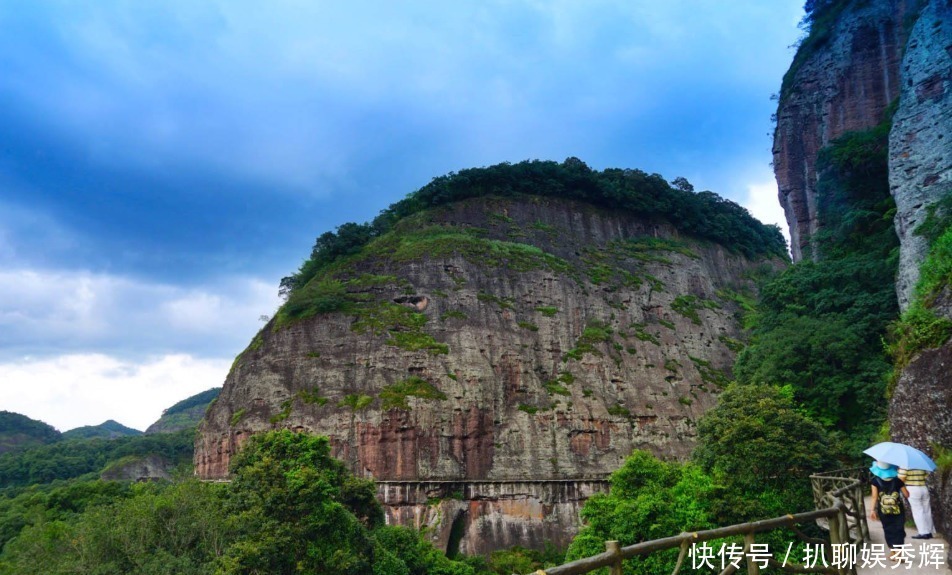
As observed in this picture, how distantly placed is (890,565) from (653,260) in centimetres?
4526

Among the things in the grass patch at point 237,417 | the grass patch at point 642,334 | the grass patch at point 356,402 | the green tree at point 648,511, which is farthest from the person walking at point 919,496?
the grass patch at point 642,334

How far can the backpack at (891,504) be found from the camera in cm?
841

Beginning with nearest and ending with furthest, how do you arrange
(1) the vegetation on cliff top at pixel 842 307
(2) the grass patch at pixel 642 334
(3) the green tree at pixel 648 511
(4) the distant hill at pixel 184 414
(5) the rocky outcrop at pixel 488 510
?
1. (3) the green tree at pixel 648 511
2. (1) the vegetation on cliff top at pixel 842 307
3. (5) the rocky outcrop at pixel 488 510
4. (2) the grass patch at pixel 642 334
5. (4) the distant hill at pixel 184 414

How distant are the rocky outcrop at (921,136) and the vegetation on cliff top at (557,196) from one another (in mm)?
29887

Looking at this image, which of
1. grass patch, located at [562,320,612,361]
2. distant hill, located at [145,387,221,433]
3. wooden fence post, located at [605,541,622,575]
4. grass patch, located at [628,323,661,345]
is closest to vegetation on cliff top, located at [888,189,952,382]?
wooden fence post, located at [605,541,622,575]

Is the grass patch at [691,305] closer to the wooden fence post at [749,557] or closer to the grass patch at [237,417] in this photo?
the grass patch at [237,417]

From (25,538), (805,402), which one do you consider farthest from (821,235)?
(25,538)

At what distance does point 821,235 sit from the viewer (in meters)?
31.2

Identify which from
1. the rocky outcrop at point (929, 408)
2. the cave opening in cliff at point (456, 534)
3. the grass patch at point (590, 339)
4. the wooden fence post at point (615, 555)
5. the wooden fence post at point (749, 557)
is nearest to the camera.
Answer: the wooden fence post at point (615, 555)

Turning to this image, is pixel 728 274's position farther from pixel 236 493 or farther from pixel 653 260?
pixel 236 493

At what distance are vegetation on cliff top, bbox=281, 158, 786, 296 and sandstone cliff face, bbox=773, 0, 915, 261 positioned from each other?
54.1 feet

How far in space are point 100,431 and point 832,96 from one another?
167355 mm

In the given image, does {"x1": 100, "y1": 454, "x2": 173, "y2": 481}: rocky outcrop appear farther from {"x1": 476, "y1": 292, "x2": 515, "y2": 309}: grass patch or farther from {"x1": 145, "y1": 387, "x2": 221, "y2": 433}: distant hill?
{"x1": 145, "y1": 387, "x2": 221, "y2": 433}: distant hill

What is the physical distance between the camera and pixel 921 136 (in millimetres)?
24406
